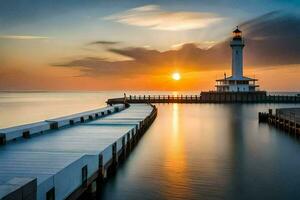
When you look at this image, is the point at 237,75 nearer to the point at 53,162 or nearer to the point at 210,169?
the point at 210,169

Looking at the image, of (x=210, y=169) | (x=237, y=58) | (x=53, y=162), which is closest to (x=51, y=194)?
(x=53, y=162)

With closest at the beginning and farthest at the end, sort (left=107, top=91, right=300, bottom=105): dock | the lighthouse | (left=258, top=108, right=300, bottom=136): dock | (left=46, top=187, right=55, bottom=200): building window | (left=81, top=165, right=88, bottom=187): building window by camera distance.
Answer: (left=46, top=187, right=55, bottom=200): building window
(left=81, top=165, right=88, bottom=187): building window
(left=258, top=108, right=300, bottom=136): dock
(left=107, top=91, right=300, bottom=105): dock
the lighthouse

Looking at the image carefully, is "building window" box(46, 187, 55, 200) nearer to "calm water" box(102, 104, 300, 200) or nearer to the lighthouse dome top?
"calm water" box(102, 104, 300, 200)

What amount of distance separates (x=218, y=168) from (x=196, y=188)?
3.82m

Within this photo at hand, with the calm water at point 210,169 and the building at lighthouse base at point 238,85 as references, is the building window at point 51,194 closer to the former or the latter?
the calm water at point 210,169

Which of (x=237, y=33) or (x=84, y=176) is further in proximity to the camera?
(x=237, y=33)

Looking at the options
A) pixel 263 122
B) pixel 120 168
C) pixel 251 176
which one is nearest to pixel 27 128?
pixel 120 168

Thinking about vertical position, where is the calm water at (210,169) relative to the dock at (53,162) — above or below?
below

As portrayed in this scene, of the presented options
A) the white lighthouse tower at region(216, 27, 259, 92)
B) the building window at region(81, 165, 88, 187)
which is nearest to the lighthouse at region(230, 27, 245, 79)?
the white lighthouse tower at region(216, 27, 259, 92)

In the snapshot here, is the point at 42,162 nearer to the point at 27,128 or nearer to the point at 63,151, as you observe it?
the point at 63,151

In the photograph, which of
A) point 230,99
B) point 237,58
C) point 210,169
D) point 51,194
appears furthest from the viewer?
point 237,58

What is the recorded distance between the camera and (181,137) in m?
29.2

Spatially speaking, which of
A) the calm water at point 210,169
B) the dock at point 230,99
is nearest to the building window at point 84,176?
the calm water at point 210,169

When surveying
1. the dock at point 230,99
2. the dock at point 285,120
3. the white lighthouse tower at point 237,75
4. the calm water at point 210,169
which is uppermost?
the white lighthouse tower at point 237,75
